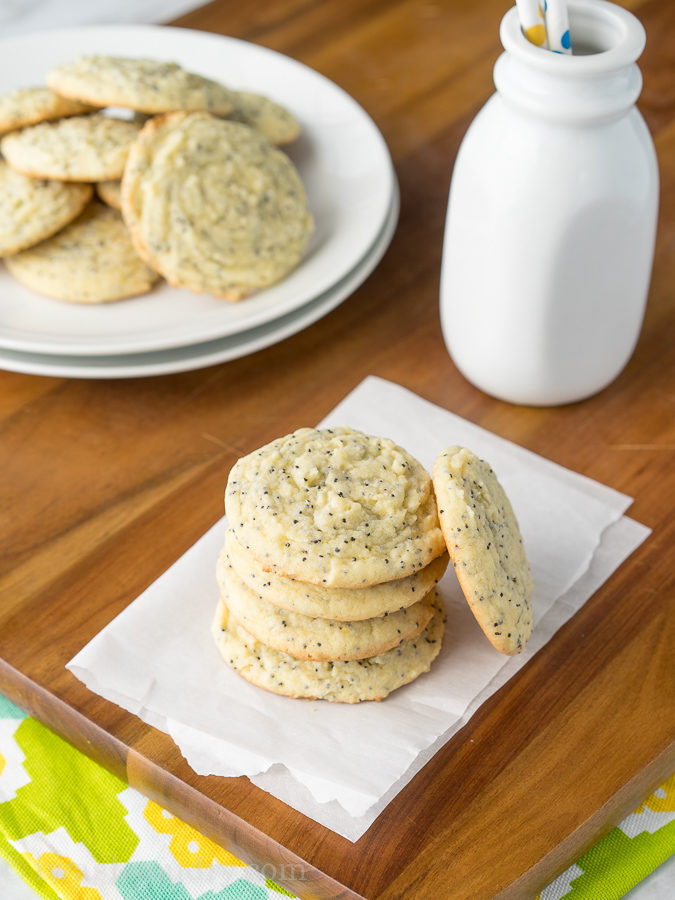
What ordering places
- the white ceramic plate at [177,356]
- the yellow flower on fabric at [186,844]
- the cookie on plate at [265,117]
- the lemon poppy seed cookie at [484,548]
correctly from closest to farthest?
the lemon poppy seed cookie at [484,548] → the yellow flower on fabric at [186,844] → the white ceramic plate at [177,356] → the cookie on plate at [265,117]

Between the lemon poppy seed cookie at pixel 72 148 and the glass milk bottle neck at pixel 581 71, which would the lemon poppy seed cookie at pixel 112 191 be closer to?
the lemon poppy seed cookie at pixel 72 148

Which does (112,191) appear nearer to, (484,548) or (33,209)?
(33,209)

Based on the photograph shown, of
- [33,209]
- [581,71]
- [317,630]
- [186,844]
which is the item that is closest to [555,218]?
[581,71]

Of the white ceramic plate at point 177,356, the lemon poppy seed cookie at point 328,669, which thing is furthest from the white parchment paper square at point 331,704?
the white ceramic plate at point 177,356

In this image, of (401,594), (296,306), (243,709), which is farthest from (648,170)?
(243,709)

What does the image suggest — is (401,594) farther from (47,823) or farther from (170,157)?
(170,157)

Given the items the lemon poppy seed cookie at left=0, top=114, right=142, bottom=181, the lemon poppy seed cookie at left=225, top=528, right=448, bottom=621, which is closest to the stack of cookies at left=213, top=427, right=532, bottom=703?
the lemon poppy seed cookie at left=225, top=528, right=448, bottom=621

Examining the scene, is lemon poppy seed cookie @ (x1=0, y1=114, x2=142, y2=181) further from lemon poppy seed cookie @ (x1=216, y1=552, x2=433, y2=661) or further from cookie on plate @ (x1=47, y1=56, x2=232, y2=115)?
lemon poppy seed cookie @ (x1=216, y1=552, x2=433, y2=661)
